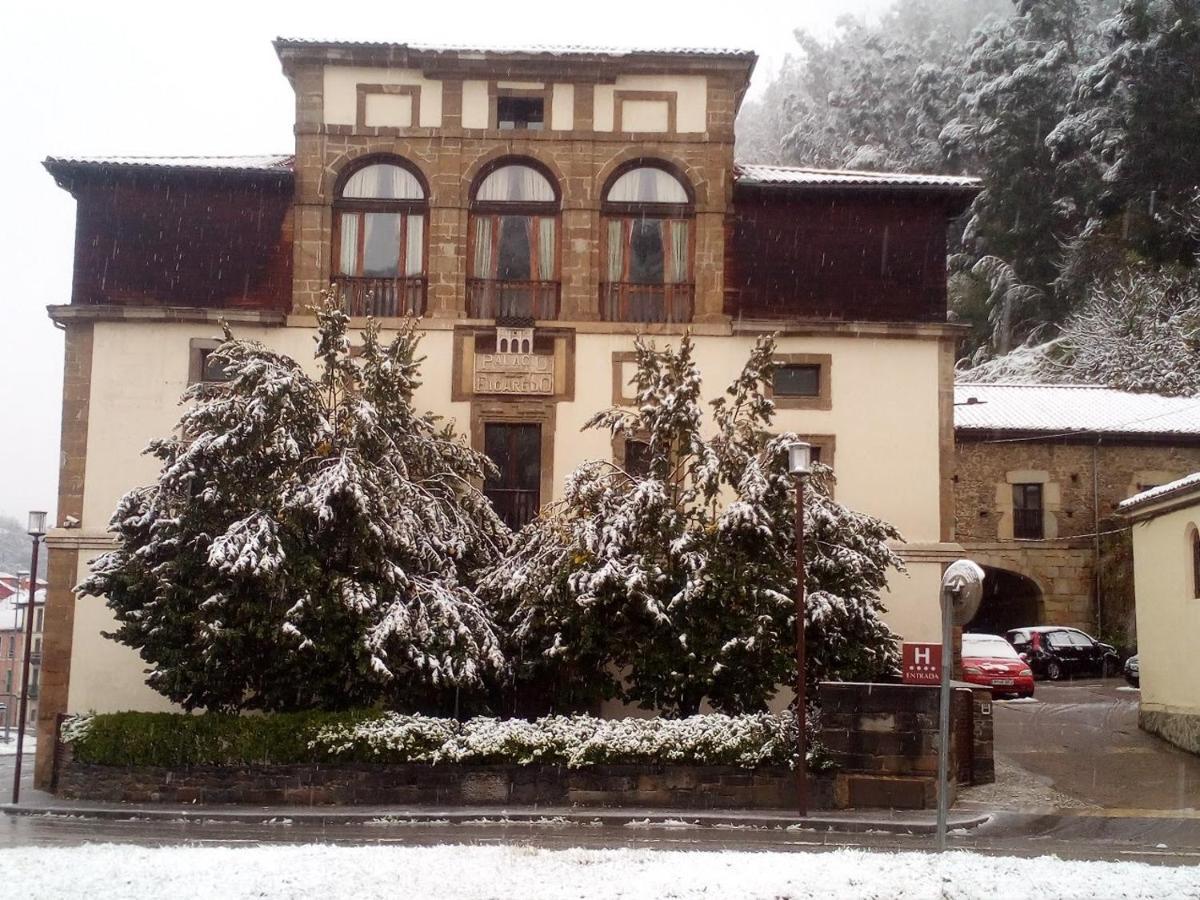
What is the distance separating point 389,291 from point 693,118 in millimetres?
6385

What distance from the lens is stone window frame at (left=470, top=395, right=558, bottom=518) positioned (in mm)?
24141

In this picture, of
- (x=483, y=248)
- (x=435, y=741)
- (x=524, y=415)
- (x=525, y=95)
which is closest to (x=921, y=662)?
(x=435, y=741)

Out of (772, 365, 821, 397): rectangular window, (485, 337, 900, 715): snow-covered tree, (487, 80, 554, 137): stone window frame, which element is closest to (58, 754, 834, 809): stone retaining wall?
(485, 337, 900, 715): snow-covered tree

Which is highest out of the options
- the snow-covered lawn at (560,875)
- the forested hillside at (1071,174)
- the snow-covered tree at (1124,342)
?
the forested hillside at (1071,174)

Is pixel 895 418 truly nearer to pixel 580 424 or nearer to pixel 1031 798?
pixel 580 424

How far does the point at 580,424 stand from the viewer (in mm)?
24156

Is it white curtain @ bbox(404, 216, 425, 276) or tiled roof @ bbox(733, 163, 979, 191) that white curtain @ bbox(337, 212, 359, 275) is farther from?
tiled roof @ bbox(733, 163, 979, 191)

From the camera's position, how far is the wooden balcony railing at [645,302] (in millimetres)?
24594

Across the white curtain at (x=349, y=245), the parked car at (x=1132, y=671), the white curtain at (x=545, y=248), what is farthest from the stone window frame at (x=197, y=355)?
the parked car at (x=1132, y=671)

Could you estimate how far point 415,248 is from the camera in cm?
2473

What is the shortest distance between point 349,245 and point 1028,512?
25397 millimetres

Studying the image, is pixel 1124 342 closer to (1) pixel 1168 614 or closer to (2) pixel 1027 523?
(2) pixel 1027 523

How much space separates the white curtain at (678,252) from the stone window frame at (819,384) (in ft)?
7.52

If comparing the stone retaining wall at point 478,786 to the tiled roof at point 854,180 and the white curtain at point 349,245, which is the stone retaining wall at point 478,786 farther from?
the tiled roof at point 854,180
